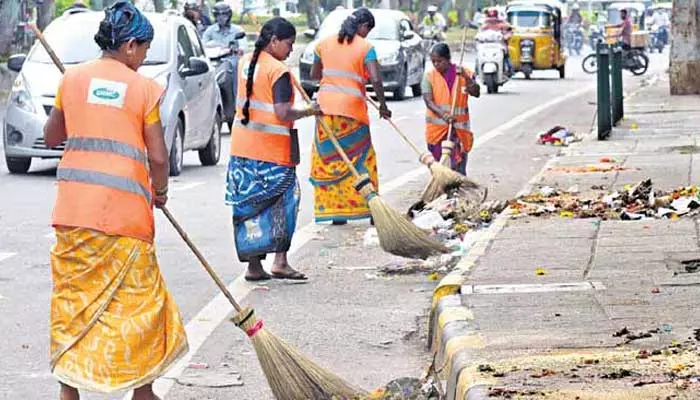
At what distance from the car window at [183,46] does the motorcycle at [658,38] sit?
5653 centimetres

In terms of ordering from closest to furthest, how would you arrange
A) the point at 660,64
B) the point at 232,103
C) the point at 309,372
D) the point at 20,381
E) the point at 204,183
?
1. the point at 309,372
2. the point at 20,381
3. the point at 204,183
4. the point at 232,103
5. the point at 660,64

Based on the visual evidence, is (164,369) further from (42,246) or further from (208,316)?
(42,246)

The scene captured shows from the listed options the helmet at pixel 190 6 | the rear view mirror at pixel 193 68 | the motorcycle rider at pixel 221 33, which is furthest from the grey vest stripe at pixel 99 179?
the helmet at pixel 190 6

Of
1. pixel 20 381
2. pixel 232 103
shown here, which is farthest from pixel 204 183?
pixel 20 381

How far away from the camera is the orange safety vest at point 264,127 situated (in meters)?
10.2

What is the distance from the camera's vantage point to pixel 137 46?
6.45m

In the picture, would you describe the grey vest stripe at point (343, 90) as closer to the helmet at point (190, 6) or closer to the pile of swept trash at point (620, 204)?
the pile of swept trash at point (620, 204)

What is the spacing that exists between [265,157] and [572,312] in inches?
117

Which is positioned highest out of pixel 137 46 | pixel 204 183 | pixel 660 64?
pixel 137 46

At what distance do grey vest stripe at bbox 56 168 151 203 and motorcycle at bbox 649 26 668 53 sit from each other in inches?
2672

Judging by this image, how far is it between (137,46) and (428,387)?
76.0 inches

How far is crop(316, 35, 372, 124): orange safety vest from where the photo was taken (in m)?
12.6

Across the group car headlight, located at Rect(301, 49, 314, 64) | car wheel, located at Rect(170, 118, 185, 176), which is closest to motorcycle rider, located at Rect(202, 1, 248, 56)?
car wheel, located at Rect(170, 118, 185, 176)

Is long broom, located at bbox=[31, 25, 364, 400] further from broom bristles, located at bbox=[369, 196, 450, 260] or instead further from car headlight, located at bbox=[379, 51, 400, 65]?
car headlight, located at bbox=[379, 51, 400, 65]
